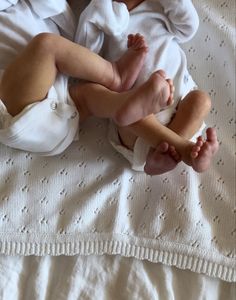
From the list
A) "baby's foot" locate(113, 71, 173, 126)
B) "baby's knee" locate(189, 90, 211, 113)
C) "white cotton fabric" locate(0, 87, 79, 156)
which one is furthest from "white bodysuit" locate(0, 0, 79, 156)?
"baby's knee" locate(189, 90, 211, 113)

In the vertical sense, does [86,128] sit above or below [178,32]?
below

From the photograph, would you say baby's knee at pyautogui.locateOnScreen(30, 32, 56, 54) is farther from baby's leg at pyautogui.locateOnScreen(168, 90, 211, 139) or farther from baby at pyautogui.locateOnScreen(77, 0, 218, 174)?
baby's leg at pyautogui.locateOnScreen(168, 90, 211, 139)

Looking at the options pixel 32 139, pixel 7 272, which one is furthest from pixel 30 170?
pixel 7 272

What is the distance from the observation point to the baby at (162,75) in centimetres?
103

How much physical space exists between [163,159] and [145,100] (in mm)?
110

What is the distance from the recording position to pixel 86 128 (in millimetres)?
1158

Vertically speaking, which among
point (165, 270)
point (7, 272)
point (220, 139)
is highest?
point (220, 139)

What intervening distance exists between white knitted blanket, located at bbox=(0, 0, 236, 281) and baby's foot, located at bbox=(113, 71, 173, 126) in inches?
5.5

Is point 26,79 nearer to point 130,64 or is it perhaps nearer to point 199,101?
point 130,64

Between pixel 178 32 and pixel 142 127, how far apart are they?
24cm

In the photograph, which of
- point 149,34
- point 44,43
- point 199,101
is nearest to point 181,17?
point 149,34

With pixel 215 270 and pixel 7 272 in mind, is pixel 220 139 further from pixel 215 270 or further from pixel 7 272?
pixel 7 272

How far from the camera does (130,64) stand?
1096mm

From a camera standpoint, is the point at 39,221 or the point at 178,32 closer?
the point at 39,221
